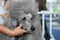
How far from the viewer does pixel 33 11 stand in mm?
1017

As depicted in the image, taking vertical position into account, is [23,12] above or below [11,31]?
above

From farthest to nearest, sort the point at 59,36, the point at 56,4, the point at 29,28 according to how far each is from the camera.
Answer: the point at 56,4 → the point at 59,36 → the point at 29,28

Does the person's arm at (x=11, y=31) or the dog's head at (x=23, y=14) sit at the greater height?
the dog's head at (x=23, y=14)

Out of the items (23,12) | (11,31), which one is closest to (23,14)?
(23,12)

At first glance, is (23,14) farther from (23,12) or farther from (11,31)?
(11,31)

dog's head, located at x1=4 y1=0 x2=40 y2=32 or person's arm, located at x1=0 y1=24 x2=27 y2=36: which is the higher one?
dog's head, located at x1=4 y1=0 x2=40 y2=32

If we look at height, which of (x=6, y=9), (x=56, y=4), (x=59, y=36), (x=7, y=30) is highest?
(x=6, y=9)

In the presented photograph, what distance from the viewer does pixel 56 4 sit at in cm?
353

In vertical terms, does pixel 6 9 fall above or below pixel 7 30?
above

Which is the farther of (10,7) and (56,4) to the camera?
(56,4)

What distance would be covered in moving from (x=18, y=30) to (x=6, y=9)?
0.17 metres

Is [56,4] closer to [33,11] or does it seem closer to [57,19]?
[57,19]

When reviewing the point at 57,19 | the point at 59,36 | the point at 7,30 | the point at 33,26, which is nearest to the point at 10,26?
the point at 7,30

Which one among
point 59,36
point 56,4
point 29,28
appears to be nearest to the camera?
point 29,28
